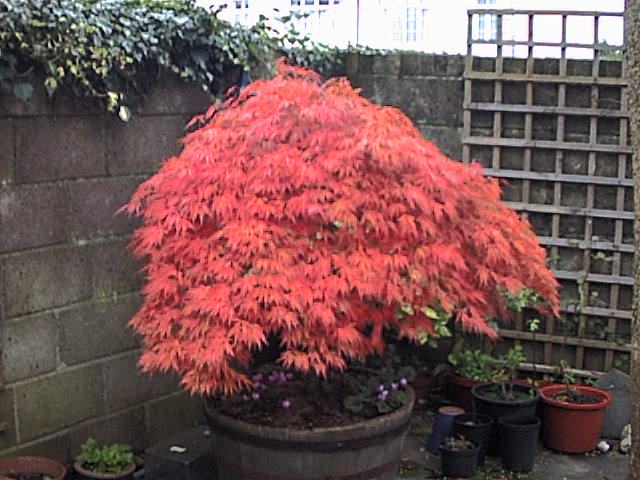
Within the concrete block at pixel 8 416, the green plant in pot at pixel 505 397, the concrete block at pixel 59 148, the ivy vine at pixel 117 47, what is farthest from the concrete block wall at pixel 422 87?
the concrete block at pixel 8 416

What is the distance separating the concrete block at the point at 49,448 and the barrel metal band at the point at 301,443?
0.78m

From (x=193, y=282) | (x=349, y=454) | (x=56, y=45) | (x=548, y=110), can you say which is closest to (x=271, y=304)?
(x=193, y=282)

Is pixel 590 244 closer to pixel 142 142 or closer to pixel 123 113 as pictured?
pixel 142 142

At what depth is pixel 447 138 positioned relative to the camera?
5535mm

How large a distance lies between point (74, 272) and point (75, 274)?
0.01 metres

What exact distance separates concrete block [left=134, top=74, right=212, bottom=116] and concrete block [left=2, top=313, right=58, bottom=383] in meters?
1.10

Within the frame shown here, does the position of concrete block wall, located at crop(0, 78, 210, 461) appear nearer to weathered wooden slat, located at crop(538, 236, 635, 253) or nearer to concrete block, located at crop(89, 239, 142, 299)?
concrete block, located at crop(89, 239, 142, 299)

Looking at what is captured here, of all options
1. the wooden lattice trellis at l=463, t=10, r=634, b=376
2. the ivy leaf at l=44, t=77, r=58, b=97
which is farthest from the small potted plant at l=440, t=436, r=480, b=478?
the ivy leaf at l=44, t=77, r=58, b=97

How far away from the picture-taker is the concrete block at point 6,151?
146 inches

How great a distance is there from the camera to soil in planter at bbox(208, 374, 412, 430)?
3.71m

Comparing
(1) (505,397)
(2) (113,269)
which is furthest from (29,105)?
(1) (505,397)

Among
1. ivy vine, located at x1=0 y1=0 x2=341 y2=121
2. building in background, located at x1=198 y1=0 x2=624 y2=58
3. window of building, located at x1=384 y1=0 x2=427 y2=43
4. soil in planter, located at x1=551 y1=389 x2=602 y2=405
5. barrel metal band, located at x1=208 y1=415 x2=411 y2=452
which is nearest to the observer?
barrel metal band, located at x1=208 y1=415 x2=411 y2=452

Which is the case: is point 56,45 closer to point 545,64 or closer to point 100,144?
point 100,144

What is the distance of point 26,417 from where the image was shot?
388 centimetres
